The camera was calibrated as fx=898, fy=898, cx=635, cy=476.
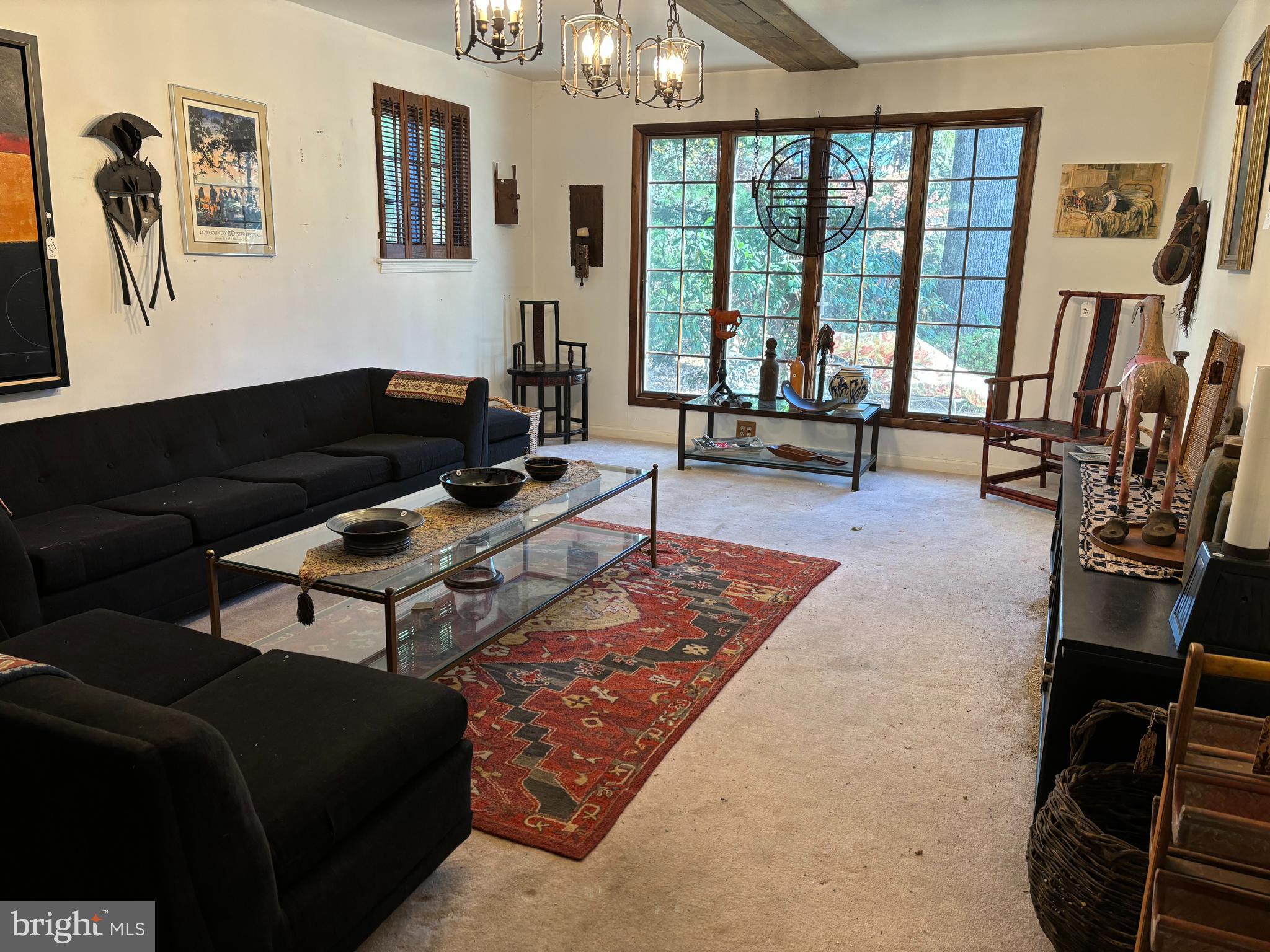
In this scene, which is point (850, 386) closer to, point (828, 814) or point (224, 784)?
point (828, 814)

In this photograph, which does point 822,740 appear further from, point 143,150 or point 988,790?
point 143,150

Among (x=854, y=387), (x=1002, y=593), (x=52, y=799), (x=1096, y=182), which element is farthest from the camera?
(x=854, y=387)

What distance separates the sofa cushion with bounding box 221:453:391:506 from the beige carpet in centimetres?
47

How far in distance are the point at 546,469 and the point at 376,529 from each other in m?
0.91

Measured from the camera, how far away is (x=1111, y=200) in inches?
205

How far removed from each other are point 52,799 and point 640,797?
1.34 metres

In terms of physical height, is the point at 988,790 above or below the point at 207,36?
below

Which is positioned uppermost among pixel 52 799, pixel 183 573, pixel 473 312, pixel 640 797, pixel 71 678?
pixel 473 312

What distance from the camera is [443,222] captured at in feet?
18.5

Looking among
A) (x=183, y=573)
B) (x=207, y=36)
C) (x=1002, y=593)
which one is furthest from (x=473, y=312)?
(x=1002, y=593)

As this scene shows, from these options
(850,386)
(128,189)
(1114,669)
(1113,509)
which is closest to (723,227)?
(850,386)

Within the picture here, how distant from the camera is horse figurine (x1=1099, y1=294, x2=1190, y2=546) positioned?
2.26 metres

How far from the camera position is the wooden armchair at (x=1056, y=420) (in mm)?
4984

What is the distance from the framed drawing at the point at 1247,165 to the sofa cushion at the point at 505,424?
11.4ft
